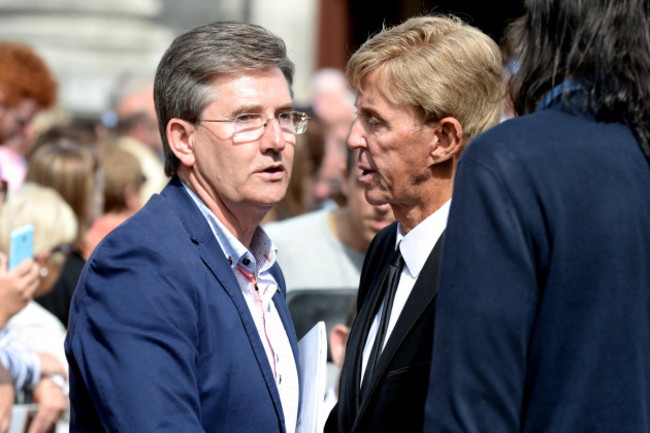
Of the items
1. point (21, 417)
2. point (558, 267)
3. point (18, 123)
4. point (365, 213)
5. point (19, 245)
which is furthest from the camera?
point (18, 123)

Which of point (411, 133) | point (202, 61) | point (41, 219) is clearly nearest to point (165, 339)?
point (202, 61)

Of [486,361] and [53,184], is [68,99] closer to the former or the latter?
[53,184]

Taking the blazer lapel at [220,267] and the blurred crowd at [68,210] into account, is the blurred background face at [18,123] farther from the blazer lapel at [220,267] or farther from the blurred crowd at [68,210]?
the blazer lapel at [220,267]

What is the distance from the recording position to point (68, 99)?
10812mm

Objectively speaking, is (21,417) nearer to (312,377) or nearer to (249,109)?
(312,377)

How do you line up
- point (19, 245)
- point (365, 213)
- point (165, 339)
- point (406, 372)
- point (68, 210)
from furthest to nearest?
point (68, 210), point (365, 213), point (19, 245), point (406, 372), point (165, 339)

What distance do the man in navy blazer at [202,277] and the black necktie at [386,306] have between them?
225mm

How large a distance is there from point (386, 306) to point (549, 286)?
85 cm

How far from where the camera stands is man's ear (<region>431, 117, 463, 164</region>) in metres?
2.62

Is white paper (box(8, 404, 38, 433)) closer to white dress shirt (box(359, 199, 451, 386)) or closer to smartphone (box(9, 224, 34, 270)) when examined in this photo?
smartphone (box(9, 224, 34, 270))

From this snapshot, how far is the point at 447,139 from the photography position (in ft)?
8.70

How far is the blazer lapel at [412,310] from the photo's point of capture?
2.44 m

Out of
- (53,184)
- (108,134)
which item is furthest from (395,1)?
(53,184)

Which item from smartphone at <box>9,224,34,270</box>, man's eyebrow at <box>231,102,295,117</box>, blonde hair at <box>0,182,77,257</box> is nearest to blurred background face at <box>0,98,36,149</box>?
blonde hair at <box>0,182,77,257</box>
